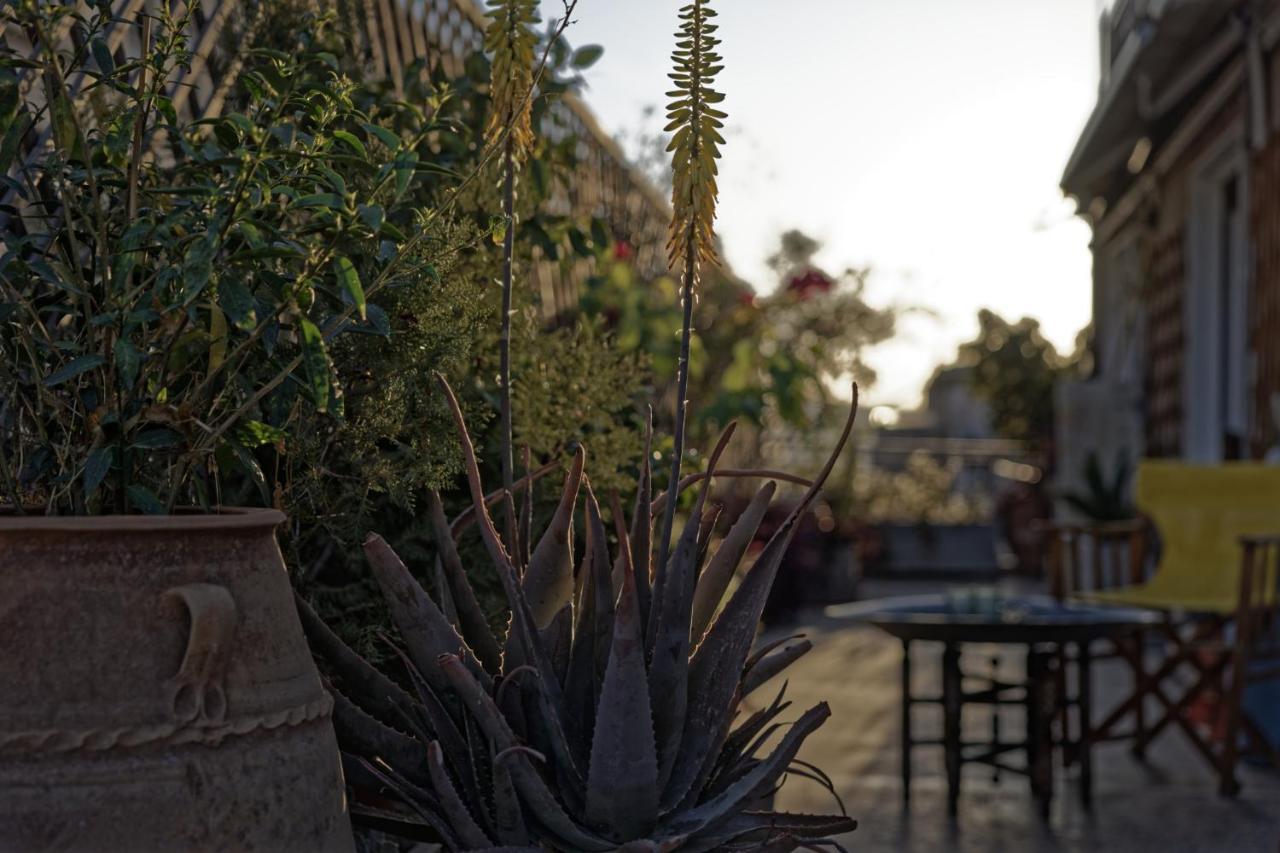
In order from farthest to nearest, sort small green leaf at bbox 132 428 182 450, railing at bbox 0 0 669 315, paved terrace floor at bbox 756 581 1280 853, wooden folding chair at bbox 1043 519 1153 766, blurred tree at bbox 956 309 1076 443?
blurred tree at bbox 956 309 1076 443 < wooden folding chair at bbox 1043 519 1153 766 < paved terrace floor at bbox 756 581 1280 853 < railing at bbox 0 0 669 315 < small green leaf at bbox 132 428 182 450

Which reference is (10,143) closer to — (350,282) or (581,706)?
(350,282)

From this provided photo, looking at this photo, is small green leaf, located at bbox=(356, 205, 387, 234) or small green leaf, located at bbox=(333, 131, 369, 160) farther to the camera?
small green leaf, located at bbox=(333, 131, 369, 160)

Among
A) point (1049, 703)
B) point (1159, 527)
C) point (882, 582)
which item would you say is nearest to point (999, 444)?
point (882, 582)

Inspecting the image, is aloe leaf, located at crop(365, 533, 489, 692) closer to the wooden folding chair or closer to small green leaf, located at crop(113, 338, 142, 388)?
small green leaf, located at crop(113, 338, 142, 388)

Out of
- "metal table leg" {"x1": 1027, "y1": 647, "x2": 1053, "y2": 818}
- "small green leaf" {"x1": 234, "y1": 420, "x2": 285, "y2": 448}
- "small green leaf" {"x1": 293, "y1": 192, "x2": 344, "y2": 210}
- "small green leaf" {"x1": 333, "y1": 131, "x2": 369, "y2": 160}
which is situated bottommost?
"metal table leg" {"x1": 1027, "y1": 647, "x2": 1053, "y2": 818}

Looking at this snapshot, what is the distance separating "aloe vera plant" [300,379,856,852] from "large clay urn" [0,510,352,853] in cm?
17

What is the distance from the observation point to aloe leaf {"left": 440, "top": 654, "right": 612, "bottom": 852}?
146 centimetres

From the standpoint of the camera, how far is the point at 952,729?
13.1 ft

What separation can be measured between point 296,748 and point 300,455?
15.3 inches

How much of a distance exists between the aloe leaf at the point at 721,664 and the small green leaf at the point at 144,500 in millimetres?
545

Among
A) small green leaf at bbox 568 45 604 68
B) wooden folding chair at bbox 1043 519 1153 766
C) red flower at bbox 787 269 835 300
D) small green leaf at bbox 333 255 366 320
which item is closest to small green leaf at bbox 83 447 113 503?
small green leaf at bbox 333 255 366 320

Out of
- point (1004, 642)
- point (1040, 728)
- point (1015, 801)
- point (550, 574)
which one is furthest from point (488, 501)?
point (1015, 801)

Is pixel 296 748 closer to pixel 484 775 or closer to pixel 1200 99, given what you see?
pixel 484 775

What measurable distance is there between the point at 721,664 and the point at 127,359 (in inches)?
25.5
